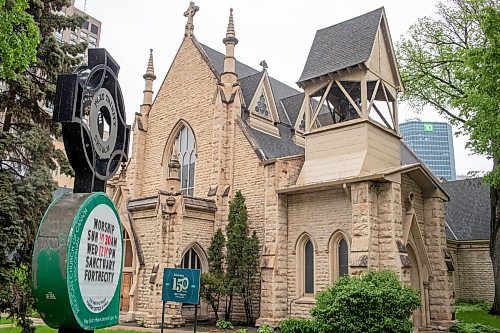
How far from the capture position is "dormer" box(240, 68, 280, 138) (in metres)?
24.7

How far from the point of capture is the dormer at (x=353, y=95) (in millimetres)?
18500

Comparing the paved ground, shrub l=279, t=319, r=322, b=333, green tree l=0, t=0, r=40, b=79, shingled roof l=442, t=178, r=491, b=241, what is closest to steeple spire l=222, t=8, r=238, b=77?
the paved ground

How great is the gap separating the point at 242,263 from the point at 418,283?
7.10 meters

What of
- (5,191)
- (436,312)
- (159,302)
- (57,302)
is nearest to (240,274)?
(159,302)

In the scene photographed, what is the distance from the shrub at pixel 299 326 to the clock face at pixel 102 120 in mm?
10442

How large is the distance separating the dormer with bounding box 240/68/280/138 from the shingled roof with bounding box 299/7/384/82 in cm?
445

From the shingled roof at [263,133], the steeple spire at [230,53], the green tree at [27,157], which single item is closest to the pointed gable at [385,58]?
the shingled roof at [263,133]

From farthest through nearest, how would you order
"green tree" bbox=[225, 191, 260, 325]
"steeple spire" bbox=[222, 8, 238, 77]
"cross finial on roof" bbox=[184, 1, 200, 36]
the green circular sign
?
"cross finial on roof" bbox=[184, 1, 200, 36] → "steeple spire" bbox=[222, 8, 238, 77] → "green tree" bbox=[225, 191, 260, 325] → the green circular sign

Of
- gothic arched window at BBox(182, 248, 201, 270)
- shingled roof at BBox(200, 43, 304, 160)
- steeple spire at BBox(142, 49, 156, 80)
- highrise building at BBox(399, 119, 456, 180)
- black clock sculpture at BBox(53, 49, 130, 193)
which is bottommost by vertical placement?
gothic arched window at BBox(182, 248, 201, 270)

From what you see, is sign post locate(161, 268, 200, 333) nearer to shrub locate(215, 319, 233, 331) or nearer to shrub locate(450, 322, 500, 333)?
shrub locate(215, 319, 233, 331)

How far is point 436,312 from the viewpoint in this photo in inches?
754

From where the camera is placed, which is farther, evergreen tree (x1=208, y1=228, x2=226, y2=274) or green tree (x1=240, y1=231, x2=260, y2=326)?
evergreen tree (x1=208, y1=228, x2=226, y2=274)

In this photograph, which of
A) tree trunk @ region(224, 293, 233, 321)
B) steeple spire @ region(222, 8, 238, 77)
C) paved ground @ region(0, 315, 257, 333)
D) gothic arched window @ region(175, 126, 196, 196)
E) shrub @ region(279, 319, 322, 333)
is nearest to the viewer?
shrub @ region(279, 319, 322, 333)

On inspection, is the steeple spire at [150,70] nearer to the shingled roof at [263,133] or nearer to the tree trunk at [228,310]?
the shingled roof at [263,133]
